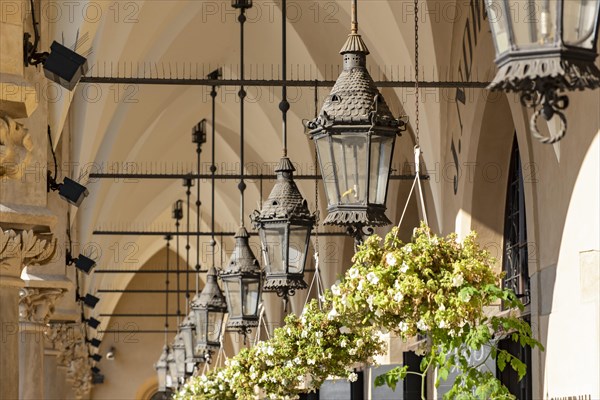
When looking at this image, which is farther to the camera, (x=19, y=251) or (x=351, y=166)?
(x=19, y=251)

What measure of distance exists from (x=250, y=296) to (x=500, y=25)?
320 inches

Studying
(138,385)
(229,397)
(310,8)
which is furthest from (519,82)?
(138,385)

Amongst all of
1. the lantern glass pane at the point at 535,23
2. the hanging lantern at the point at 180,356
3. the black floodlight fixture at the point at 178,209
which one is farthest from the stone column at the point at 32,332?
the black floodlight fixture at the point at 178,209

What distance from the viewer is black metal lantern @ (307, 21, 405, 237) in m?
6.13

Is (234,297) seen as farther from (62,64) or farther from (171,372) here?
(171,372)

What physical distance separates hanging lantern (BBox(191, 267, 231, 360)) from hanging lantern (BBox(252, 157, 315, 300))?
546cm

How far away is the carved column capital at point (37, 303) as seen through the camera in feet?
43.5

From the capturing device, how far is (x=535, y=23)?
2.99m

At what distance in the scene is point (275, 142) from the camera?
2114 cm

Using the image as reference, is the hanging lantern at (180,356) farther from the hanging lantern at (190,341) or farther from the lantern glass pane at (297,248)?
the lantern glass pane at (297,248)

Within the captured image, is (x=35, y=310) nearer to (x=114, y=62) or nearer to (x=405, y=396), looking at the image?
(x=114, y=62)

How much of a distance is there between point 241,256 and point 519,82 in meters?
8.35

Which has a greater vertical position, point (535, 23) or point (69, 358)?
point (69, 358)

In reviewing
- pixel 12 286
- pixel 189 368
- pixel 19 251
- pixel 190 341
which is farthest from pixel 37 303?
pixel 189 368
